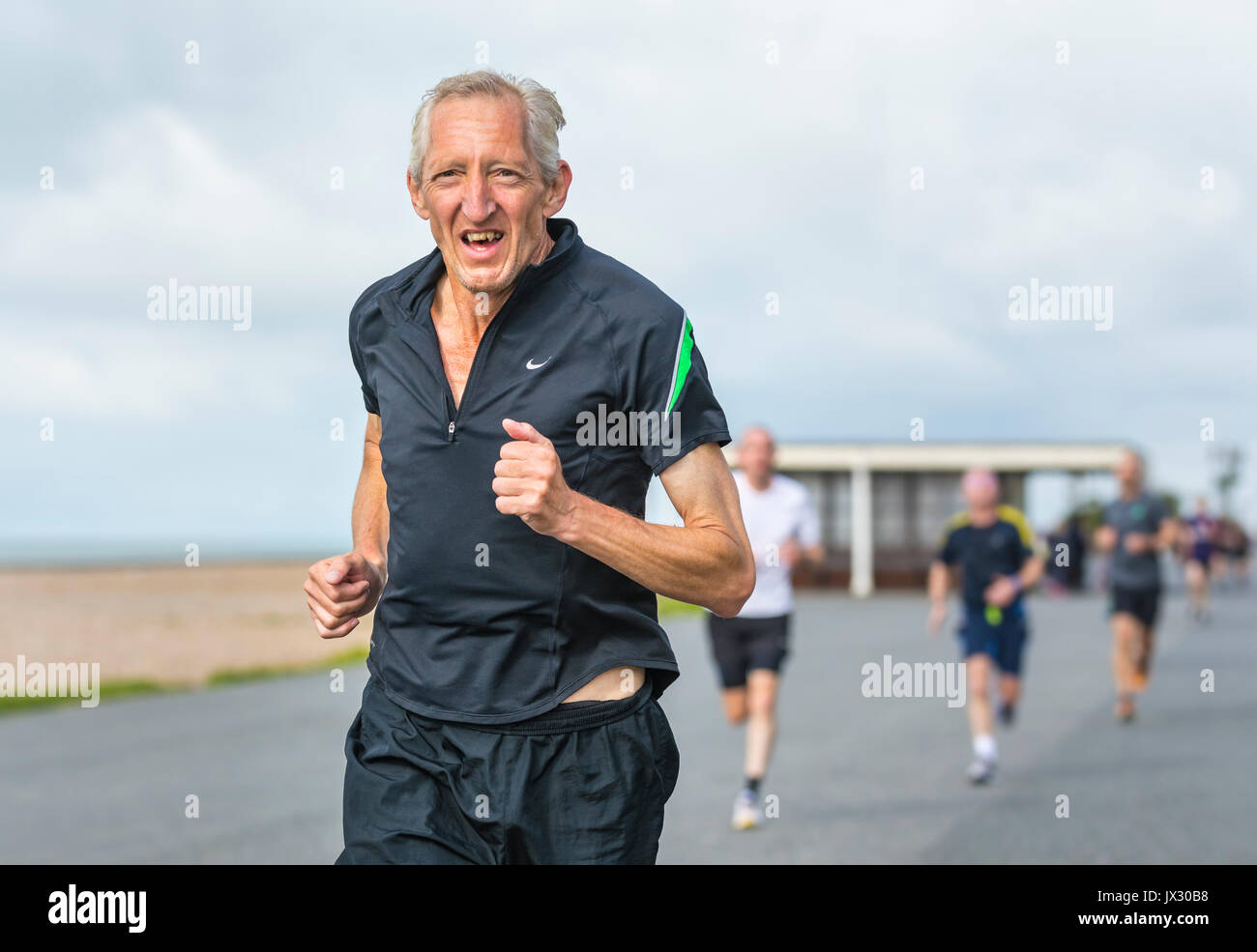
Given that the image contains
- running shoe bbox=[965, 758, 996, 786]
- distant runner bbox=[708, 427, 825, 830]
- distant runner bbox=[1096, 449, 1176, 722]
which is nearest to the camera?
distant runner bbox=[708, 427, 825, 830]

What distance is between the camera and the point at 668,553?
2.69 meters

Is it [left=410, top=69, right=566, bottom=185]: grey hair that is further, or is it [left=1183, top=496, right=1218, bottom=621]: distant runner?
[left=1183, top=496, right=1218, bottom=621]: distant runner

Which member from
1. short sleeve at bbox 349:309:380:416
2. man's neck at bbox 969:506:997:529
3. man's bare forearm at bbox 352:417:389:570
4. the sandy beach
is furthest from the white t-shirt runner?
short sleeve at bbox 349:309:380:416

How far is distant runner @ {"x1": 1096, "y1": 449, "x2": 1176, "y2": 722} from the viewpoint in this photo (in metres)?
12.5

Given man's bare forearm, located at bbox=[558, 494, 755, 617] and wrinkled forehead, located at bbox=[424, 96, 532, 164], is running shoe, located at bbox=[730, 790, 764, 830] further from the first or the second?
wrinkled forehead, located at bbox=[424, 96, 532, 164]

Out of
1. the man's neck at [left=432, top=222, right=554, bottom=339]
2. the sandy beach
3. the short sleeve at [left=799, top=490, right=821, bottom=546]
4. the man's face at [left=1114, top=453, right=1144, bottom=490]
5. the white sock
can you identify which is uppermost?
the man's face at [left=1114, top=453, right=1144, bottom=490]

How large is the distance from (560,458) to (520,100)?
722 mm

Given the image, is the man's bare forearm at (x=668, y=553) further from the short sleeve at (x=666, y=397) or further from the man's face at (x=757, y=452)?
the man's face at (x=757, y=452)

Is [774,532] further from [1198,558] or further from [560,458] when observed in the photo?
[1198,558]

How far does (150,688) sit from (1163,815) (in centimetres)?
1005

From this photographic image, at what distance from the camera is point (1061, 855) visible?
7035mm

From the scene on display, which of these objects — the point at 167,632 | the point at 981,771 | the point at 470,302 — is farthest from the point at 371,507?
the point at 167,632

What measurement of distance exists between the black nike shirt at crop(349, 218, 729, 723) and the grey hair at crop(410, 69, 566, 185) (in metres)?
0.20

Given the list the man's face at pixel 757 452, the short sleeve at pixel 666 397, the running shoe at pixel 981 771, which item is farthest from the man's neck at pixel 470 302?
the running shoe at pixel 981 771
